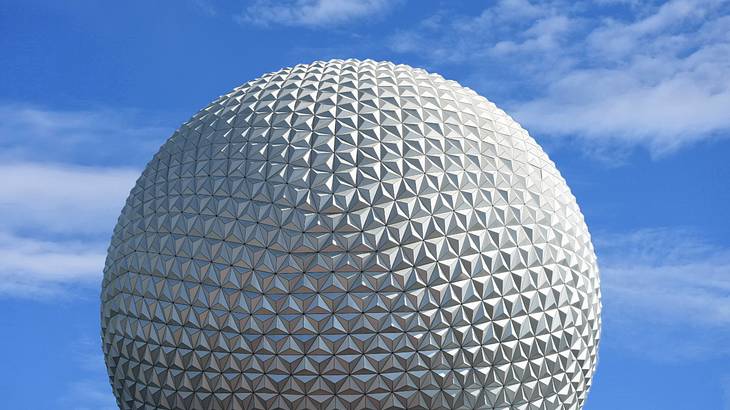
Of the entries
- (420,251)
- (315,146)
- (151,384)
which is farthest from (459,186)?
(151,384)

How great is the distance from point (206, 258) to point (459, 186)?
6991 millimetres

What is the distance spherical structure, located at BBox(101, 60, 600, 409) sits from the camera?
22938 mm

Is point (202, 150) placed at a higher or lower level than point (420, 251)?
higher

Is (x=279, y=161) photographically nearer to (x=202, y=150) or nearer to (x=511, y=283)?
(x=202, y=150)

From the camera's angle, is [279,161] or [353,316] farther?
[279,161]

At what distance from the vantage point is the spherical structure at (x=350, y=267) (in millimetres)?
22938

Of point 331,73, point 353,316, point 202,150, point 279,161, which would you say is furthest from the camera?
point 331,73

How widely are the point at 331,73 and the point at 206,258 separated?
292 inches

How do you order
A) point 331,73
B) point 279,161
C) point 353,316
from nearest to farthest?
1. point 353,316
2. point 279,161
3. point 331,73

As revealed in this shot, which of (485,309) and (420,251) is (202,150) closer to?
(420,251)

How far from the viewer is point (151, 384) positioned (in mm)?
25359

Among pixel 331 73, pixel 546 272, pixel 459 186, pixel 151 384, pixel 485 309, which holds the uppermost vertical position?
pixel 331 73

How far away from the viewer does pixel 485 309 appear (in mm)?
23438

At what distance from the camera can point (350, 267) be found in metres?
22.9
